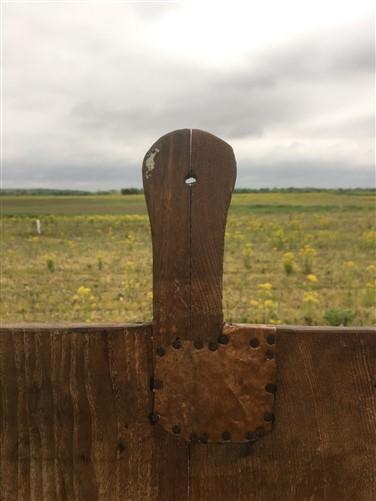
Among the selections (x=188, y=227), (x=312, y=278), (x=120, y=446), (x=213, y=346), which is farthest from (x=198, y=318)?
(x=312, y=278)

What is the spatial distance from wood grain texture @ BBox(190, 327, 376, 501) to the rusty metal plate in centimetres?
3

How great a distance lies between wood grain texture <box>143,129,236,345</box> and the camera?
1057 mm

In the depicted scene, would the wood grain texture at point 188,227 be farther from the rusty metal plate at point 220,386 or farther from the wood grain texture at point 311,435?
the wood grain texture at point 311,435

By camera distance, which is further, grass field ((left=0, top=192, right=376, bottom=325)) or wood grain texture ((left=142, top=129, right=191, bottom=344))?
grass field ((left=0, top=192, right=376, bottom=325))

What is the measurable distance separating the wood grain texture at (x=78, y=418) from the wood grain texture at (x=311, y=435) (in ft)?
0.31

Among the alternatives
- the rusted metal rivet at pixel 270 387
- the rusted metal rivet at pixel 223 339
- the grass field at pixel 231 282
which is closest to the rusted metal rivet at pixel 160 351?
the rusted metal rivet at pixel 223 339

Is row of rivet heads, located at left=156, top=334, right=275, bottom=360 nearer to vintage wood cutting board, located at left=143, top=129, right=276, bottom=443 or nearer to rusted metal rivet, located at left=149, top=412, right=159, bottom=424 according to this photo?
vintage wood cutting board, located at left=143, top=129, right=276, bottom=443

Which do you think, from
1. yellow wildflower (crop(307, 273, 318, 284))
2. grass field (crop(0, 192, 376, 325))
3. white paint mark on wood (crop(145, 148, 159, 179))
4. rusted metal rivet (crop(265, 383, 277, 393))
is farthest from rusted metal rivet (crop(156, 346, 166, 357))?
yellow wildflower (crop(307, 273, 318, 284))

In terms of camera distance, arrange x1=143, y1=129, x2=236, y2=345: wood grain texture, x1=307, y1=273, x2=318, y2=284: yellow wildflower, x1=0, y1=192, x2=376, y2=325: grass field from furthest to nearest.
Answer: x1=307, y1=273, x2=318, y2=284: yellow wildflower
x1=0, y1=192, x2=376, y2=325: grass field
x1=143, y1=129, x2=236, y2=345: wood grain texture

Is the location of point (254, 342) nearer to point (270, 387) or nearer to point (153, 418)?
point (270, 387)

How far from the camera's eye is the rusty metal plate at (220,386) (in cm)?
109

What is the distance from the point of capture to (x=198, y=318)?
1.08m

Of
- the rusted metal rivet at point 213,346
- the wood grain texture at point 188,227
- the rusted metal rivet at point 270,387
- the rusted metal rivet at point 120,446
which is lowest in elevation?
the rusted metal rivet at point 120,446

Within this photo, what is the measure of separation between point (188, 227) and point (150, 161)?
144mm
